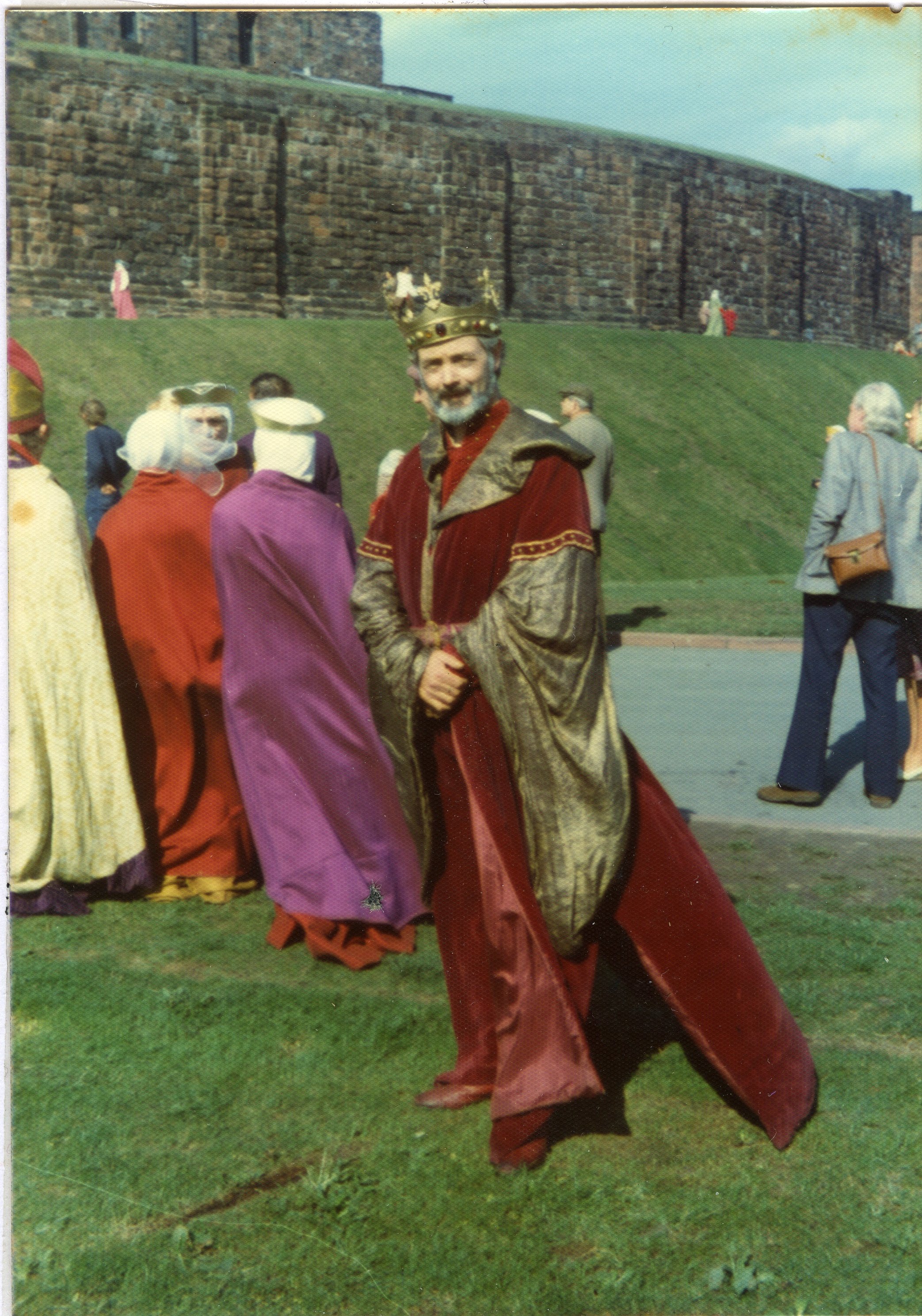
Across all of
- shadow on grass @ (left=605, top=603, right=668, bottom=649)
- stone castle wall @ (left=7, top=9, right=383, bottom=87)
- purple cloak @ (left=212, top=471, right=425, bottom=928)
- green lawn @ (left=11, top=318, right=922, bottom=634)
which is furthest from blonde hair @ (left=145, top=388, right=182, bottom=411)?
stone castle wall @ (left=7, top=9, right=383, bottom=87)

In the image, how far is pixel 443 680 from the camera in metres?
3.51

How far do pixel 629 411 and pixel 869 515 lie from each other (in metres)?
14.7

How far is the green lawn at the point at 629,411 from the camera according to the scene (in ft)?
52.9

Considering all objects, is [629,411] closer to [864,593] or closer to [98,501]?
[98,501]

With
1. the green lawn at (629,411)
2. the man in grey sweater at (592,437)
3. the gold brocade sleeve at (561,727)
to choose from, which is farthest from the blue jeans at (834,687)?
the green lawn at (629,411)

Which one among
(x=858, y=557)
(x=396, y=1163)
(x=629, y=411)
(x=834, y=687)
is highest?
(x=629, y=411)

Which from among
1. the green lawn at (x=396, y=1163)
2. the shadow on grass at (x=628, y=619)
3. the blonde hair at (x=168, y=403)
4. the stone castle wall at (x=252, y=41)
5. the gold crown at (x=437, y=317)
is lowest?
the green lawn at (x=396, y=1163)

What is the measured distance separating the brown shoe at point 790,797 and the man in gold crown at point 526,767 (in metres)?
3.36

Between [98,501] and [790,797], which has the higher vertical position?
[98,501]

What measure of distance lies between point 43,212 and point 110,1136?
883 inches

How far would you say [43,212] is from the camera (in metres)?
23.8

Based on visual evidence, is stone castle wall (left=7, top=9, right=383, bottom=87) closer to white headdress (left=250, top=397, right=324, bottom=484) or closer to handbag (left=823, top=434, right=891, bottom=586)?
handbag (left=823, top=434, right=891, bottom=586)

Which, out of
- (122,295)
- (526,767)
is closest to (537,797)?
(526,767)

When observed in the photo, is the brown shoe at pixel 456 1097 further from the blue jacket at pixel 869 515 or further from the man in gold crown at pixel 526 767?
the blue jacket at pixel 869 515
